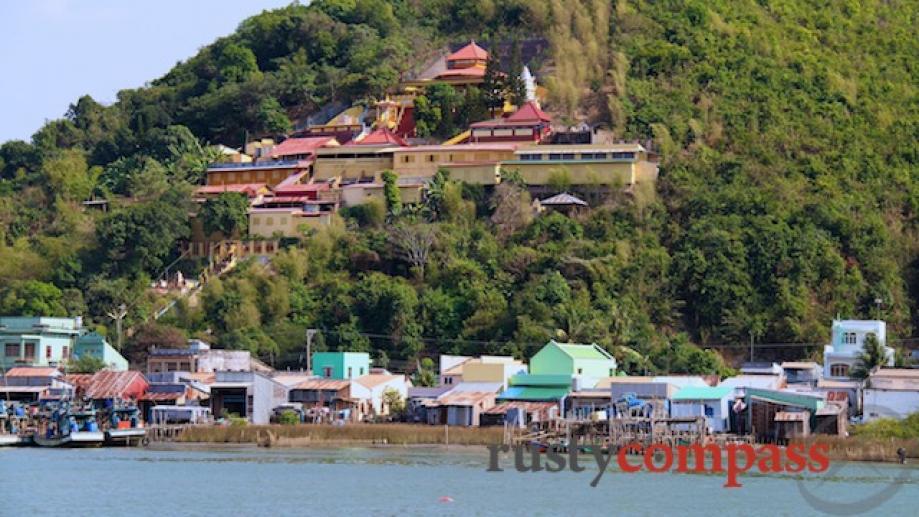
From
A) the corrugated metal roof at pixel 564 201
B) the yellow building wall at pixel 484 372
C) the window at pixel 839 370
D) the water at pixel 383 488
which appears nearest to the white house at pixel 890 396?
the window at pixel 839 370

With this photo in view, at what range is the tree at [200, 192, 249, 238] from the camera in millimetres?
96062

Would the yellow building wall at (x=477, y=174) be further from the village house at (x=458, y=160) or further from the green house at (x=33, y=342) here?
the green house at (x=33, y=342)

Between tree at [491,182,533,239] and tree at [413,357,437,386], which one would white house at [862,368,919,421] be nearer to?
tree at [413,357,437,386]

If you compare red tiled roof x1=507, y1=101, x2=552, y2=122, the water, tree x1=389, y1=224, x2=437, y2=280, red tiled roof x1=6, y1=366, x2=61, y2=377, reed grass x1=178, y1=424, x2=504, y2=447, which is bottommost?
the water

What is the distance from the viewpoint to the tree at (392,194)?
96188mm

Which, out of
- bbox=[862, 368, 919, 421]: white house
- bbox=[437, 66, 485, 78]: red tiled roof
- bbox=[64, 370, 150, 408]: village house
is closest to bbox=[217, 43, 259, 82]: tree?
bbox=[437, 66, 485, 78]: red tiled roof

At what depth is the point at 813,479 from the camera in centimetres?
6275

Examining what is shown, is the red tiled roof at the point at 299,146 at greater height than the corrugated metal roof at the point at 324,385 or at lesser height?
greater

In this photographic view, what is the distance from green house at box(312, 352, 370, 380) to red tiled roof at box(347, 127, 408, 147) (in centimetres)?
1943

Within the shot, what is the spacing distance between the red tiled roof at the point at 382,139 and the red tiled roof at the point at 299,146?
1.77 m

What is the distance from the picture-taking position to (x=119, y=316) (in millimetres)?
90312

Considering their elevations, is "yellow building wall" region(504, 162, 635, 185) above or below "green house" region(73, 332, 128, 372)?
above

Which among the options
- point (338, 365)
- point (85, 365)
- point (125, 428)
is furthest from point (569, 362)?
point (85, 365)

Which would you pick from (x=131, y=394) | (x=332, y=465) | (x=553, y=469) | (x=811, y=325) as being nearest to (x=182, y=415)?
(x=131, y=394)
